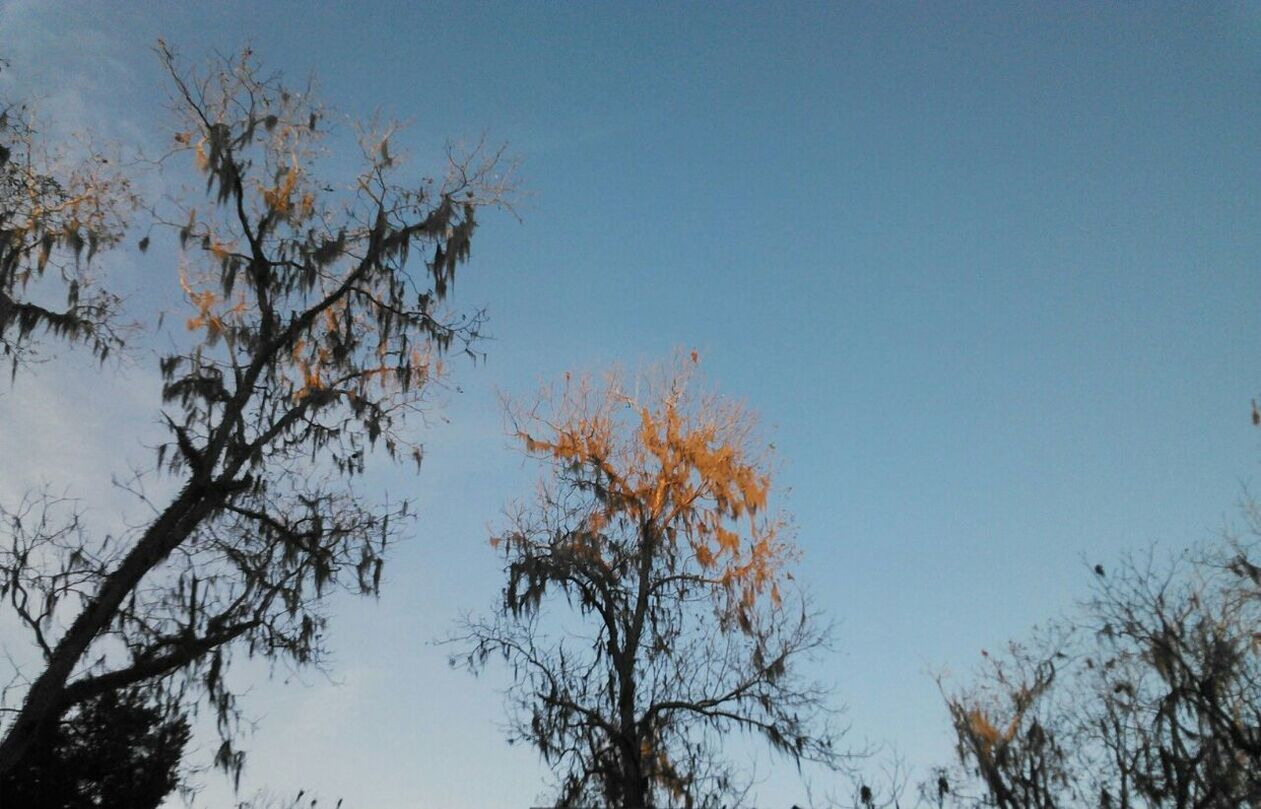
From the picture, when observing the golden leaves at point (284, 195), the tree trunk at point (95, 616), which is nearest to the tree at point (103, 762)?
the tree trunk at point (95, 616)

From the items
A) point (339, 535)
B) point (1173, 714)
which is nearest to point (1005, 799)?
point (1173, 714)

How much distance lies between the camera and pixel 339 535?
40.3 ft

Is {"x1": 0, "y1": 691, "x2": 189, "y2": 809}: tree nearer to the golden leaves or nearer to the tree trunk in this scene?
the tree trunk

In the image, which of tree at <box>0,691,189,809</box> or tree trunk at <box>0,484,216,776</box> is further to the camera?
tree at <box>0,691,189,809</box>

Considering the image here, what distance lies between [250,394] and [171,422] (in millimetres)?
1197

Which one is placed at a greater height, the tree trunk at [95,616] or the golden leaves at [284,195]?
the golden leaves at [284,195]

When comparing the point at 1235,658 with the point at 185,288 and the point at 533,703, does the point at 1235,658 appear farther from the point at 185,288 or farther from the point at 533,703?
the point at 185,288

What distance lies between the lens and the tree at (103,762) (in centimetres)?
1252

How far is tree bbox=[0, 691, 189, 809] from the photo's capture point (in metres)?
12.5

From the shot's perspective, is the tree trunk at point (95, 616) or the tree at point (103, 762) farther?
the tree at point (103, 762)

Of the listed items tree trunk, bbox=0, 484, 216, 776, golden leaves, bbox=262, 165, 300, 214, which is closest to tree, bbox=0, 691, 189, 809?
tree trunk, bbox=0, 484, 216, 776

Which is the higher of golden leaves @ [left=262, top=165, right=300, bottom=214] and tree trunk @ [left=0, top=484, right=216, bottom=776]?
golden leaves @ [left=262, top=165, right=300, bottom=214]

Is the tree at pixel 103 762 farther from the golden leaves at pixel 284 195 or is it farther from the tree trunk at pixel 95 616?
the golden leaves at pixel 284 195

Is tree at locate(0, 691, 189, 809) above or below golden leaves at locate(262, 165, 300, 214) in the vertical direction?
below
